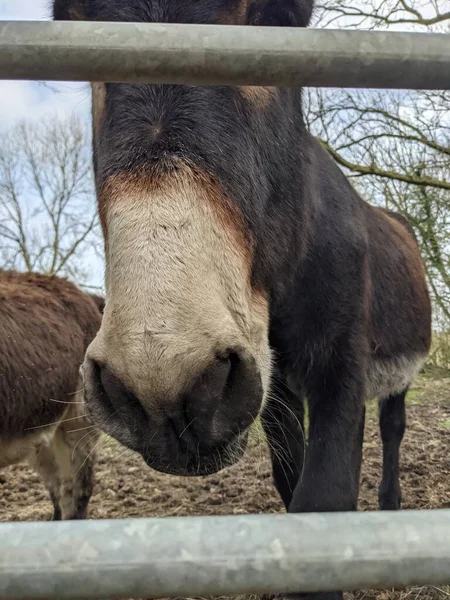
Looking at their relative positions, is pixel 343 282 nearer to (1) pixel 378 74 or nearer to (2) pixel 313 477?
(2) pixel 313 477

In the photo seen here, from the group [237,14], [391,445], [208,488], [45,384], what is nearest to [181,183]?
[237,14]

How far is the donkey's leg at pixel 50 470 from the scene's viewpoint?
4.54m

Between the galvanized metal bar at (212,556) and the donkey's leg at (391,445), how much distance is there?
11.7 feet

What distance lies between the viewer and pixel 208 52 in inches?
30.2

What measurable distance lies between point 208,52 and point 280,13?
128 cm

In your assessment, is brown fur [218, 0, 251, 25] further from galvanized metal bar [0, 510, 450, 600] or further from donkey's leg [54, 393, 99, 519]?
donkey's leg [54, 393, 99, 519]

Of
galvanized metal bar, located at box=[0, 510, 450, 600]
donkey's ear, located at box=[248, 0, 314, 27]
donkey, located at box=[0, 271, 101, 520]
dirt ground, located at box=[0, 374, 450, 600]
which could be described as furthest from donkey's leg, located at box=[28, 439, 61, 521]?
galvanized metal bar, located at box=[0, 510, 450, 600]

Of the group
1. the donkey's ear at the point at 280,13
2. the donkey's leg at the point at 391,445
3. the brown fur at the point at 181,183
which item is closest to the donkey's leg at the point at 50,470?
the donkey's leg at the point at 391,445

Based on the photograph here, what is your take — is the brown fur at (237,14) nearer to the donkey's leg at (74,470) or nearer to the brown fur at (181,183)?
the brown fur at (181,183)

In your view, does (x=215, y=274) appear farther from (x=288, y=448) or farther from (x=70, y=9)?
(x=288, y=448)

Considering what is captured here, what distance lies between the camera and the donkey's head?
123 cm

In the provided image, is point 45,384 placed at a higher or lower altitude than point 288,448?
higher

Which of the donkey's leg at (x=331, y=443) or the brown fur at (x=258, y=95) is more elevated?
the brown fur at (x=258, y=95)

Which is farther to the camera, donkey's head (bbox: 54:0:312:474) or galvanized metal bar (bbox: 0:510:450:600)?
donkey's head (bbox: 54:0:312:474)
